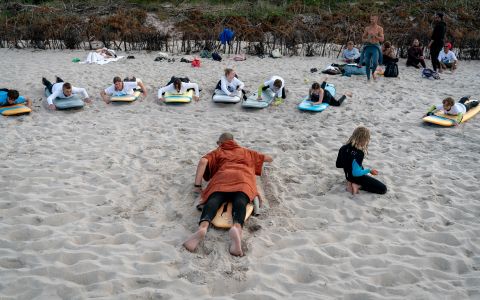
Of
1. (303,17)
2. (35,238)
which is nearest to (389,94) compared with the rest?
(35,238)

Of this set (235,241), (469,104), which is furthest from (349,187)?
(469,104)

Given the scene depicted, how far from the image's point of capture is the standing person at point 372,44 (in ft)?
32.0

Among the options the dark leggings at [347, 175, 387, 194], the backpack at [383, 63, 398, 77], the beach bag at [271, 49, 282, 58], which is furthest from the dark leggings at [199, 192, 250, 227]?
the beach bag at [271, 49, 282, 58]

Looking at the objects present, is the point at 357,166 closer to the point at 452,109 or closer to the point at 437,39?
the point at 452,109

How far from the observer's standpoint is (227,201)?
454 centimetres

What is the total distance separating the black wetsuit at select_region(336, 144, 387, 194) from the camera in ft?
16.6

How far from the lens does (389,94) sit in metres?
9.56

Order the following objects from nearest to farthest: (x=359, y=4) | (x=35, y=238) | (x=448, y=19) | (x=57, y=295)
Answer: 1. (x=57, y=295)
2. (x=35, y=238)
3. (x=448, y=19)
4. (x=359, y=4)

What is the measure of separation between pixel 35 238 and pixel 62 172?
66.4 inches

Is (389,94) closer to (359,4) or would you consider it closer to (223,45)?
(223,45)

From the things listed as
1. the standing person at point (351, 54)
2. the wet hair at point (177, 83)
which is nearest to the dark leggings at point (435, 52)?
the standing person at point (351, 54)

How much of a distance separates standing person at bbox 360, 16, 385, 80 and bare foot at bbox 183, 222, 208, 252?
25.3 feet

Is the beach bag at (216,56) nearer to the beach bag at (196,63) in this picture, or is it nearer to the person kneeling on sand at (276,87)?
the beach bag at (196,63)

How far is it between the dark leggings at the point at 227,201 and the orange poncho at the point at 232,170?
0.22 feet
